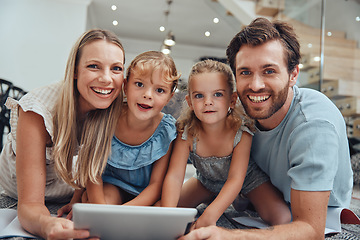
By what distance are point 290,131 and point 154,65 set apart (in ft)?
1.81

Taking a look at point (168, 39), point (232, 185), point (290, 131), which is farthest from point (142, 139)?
point (168, 39)

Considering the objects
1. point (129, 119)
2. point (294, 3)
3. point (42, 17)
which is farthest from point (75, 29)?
point (129, 119)

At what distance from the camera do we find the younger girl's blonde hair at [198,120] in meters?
1.29

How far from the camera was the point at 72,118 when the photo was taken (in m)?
1.17

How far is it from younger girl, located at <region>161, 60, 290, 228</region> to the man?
6cm

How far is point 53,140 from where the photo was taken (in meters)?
1.16

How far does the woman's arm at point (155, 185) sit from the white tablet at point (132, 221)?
38 cm

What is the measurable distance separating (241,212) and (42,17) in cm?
516

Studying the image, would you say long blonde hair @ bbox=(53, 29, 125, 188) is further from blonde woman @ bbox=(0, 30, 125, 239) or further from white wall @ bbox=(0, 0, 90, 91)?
white wall @ bbox=(0, 0, 90, 91)

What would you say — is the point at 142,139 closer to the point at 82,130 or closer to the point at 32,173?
the point at 82,130

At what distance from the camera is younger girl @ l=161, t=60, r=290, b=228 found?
1205mm

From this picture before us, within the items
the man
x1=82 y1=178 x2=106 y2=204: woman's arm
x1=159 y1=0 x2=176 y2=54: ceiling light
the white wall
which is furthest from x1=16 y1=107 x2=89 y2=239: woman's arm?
the white wall

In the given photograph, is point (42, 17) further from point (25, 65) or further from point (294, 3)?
point (294, 3)

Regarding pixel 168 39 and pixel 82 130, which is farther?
pixel 168 39
